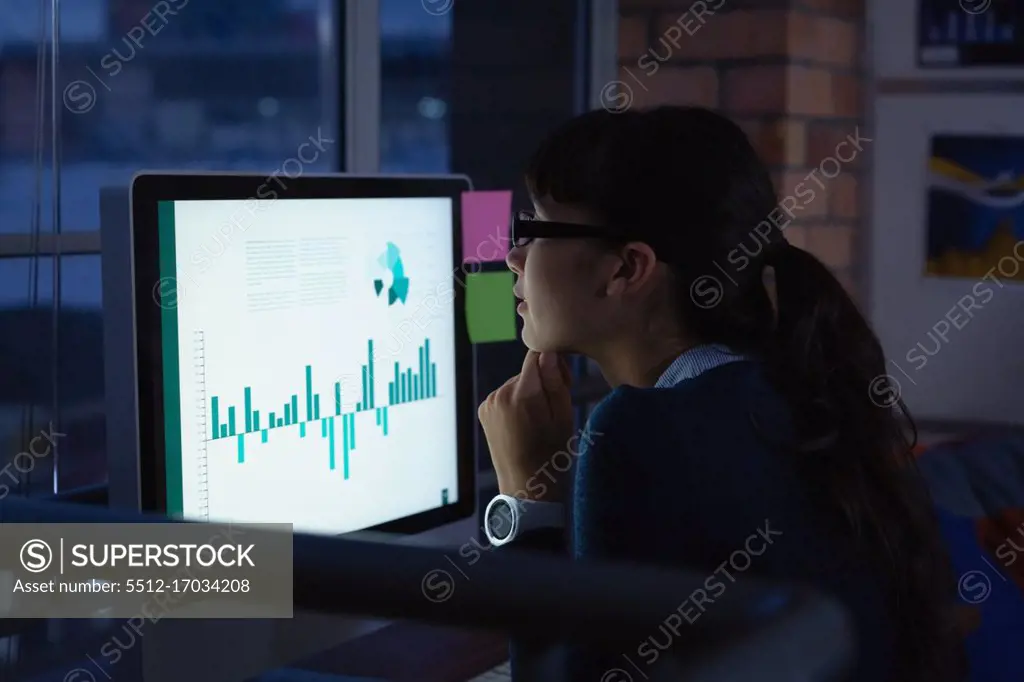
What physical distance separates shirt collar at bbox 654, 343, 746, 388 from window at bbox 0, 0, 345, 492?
46cm

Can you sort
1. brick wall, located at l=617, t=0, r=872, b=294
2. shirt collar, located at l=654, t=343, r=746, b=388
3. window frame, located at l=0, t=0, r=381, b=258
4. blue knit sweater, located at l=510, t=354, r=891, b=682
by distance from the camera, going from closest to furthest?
1. blue knit sweater, located at l=510, t=354, r=891, b=682
2. shirt collar, located at l=654, t=343, r=746, b=388
3. window frame, located at l=0, t=0, r=381, b=258
4. brick wall, located at l=617, t=0, r=872, b=294

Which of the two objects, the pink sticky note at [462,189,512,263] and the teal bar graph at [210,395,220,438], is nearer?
the teal bar graph at [210,395,220,438]

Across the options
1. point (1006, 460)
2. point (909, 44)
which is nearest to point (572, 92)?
point (909, 44)

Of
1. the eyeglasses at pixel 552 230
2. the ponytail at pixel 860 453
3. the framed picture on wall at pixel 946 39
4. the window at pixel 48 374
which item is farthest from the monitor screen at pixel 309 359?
the framed picture on wall at pixel 946 39

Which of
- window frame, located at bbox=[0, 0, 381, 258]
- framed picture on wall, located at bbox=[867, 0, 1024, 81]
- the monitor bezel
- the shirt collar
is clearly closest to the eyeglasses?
the shirt collar

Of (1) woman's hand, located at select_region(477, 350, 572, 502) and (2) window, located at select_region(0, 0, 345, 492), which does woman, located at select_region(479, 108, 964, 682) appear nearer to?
(1) woman's hand, located at select_region(477, 350, 572, 502)

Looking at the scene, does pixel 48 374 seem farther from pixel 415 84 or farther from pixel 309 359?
pixel 415 84

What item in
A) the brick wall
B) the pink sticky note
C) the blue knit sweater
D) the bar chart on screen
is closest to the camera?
the blue knit sweater

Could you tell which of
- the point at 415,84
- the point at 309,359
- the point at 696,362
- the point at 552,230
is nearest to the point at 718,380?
the point at 696,362

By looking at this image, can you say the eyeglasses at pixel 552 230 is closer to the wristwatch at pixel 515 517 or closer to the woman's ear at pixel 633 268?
the woman's ear at pixel 633 268

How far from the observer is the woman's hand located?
136 cm

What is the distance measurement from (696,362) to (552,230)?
0.18m

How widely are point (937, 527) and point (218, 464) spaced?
25.6 inches

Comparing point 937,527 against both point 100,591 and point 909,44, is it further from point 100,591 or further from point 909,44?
point 909,44
